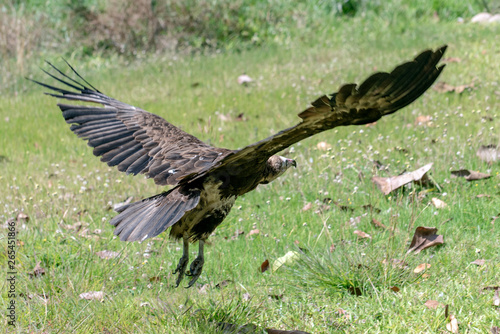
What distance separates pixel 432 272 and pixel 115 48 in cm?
988

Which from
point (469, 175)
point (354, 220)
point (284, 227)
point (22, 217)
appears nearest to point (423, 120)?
point (469, 175)

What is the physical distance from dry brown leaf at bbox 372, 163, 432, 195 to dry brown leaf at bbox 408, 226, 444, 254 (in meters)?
0.76

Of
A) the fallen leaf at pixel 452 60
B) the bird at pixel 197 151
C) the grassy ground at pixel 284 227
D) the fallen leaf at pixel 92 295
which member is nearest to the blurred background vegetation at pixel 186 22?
the grassy ground at pixel 284 227

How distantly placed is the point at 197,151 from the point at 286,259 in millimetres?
942

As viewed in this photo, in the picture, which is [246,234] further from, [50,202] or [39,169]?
[39,169]

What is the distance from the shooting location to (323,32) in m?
11.7

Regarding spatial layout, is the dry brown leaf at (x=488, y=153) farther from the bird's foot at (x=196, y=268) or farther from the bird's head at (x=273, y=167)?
the bird's foot at (x=196, y=268)

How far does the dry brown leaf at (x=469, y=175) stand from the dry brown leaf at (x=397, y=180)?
1.24 feet

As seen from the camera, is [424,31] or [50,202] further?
[424,31]

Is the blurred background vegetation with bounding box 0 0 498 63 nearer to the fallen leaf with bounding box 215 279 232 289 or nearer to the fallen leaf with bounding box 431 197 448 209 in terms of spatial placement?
the fallen leaf with bounding box 431 197 448 209

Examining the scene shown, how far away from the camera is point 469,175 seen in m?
4.95

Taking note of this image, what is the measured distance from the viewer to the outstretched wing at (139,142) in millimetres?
3775

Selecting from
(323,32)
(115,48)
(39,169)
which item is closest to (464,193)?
(39,169)

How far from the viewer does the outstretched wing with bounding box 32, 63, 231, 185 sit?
3.78 metres
